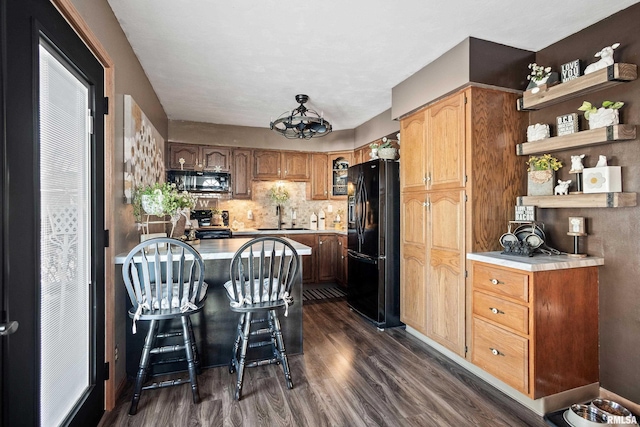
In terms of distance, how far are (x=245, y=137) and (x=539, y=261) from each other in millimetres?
4344

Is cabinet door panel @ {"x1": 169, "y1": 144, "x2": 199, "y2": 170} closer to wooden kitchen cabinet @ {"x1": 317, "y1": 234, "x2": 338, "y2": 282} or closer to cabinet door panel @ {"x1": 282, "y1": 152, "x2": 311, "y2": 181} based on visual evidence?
cabinet door panel @ {"x1": 282, "y1": 152, "x2": 311, "y2": 181}

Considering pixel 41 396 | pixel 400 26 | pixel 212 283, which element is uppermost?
pixel 400 26

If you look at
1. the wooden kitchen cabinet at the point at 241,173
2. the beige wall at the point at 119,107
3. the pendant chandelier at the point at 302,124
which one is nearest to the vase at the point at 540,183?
the pendant chandelier at the point at 302,124

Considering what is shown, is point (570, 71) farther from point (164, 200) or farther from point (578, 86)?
point (164, 200)

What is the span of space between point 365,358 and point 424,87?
2.47 m

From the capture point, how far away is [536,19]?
224cm

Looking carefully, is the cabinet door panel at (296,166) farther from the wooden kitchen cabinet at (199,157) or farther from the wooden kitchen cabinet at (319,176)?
the wooden kitchen cabinet at (199,157)

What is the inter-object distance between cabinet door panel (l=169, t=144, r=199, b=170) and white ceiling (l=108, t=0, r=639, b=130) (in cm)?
136

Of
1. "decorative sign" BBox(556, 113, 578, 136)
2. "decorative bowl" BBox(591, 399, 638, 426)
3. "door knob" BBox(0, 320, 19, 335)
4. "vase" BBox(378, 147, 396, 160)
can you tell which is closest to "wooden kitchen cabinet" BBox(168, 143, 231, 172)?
"vase" BBox(378, 147, 396, 160)

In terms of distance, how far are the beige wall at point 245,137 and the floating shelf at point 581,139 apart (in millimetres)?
3148

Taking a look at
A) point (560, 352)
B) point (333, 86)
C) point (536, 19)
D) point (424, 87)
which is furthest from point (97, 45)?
point (560, 352)

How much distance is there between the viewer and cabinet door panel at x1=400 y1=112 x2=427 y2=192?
10.0 ft

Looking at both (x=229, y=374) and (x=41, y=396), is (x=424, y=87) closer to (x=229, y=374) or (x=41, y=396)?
(x=229, y=374)

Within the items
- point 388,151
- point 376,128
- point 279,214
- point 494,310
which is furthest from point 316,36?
point 279,214
